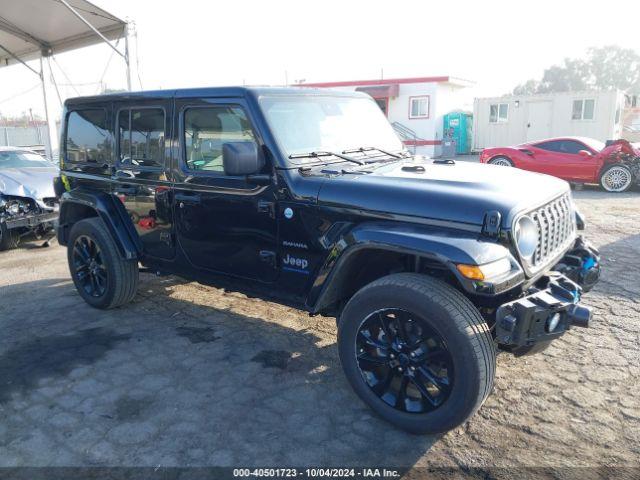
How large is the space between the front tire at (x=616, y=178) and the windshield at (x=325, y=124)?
32.0 feet

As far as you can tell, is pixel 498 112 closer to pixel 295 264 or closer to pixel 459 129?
pixel 459 129

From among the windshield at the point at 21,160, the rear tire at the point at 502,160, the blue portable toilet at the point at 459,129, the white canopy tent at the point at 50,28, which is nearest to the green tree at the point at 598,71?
the blue portable toilet at the point at 459,129

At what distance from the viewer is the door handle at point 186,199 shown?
13.1 ft

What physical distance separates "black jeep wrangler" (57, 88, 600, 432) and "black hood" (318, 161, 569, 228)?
0.04 ft

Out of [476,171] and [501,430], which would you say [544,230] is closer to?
[476,171]

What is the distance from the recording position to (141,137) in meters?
4.39

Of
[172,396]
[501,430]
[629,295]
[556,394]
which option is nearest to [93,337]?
[172,396]

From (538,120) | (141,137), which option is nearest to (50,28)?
(141,137)

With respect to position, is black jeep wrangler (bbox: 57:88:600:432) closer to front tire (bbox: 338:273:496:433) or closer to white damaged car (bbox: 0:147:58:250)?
front tire (bbox: 338:273:496:433)

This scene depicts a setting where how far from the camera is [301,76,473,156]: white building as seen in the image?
23.3 metres

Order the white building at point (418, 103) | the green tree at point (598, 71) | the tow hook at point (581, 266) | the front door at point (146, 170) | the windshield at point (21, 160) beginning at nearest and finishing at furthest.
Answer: the tow hook at point (581, 266) → the front door at point (146, 170) → the windshield at point (21, 160) → the white building at point (418, 103) → the green tree at point (598, 71)

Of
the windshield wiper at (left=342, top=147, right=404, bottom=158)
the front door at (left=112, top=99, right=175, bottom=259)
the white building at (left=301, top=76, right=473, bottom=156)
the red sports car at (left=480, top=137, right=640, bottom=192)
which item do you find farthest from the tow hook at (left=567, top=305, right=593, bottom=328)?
the white building at (left=301, top=76, right=473, bottom=156)

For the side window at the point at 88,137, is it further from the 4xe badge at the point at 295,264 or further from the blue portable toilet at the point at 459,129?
the blue portable toilet at the point at 459,129

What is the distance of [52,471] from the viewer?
2795 millimetres
